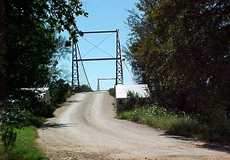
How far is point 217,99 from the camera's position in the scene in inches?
1324

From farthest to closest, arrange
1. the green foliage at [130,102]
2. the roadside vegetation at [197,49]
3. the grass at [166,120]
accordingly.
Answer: the green foliage at [130,102] < the grass at [166,120] < the roadside vegetation at [197,49]

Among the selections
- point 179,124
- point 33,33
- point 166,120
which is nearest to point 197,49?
point 179,124

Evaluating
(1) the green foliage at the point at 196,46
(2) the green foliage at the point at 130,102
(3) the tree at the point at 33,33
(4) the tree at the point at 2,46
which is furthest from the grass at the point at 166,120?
(4) the tree at the point at 2,46

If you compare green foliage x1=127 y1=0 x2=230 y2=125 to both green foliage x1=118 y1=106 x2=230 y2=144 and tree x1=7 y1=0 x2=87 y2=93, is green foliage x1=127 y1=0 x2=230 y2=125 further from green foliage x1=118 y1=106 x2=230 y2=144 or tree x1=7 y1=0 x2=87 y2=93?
tree x1=7 y1=0 x2=87 y2=93

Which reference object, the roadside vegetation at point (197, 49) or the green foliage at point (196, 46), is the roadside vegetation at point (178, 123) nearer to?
the roadside vegetation at point (197, 49)

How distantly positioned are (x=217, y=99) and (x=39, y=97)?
18894mm

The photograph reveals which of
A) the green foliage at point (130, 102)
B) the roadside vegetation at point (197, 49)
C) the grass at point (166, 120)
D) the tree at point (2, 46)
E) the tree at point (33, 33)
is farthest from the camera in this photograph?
the green foliage at point (130, 102)

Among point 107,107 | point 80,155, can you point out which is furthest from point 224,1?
point 107,107

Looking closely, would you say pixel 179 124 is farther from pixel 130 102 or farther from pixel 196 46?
pixel 130 102

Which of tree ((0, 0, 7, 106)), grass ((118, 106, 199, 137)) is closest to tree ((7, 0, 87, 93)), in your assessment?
tree ((0, 0, 7, 106))

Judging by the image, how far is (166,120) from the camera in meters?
41.8

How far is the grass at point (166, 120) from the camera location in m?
35.9

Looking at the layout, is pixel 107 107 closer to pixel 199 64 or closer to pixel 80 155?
pixel 199 64

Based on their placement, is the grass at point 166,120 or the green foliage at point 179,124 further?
the grass at point 166,120
